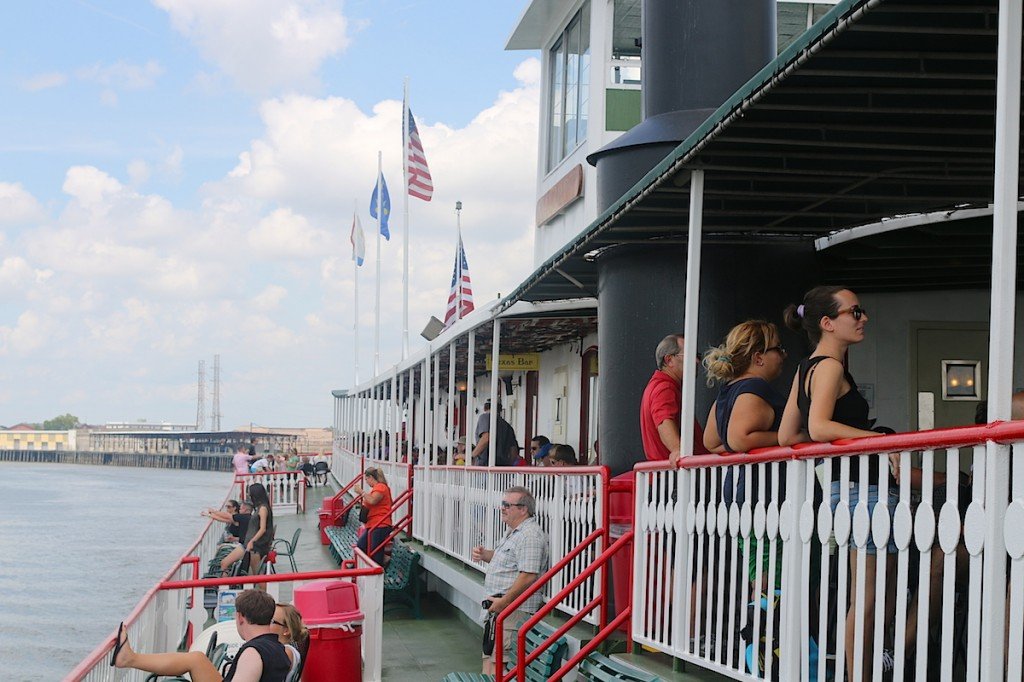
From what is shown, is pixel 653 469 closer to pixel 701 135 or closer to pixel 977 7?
pixel 701 135

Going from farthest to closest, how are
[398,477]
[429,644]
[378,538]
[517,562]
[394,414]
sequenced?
[394,414] < [398,477] < [378,538] < [429,644] < [517,562]

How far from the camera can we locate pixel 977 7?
4441mm

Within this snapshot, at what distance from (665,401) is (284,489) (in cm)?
2545

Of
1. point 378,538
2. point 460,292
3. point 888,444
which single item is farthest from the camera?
point 460,292

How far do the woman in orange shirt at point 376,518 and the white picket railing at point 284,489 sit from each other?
14652mm

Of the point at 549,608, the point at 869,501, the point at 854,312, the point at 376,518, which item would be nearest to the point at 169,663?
the point at 549,608

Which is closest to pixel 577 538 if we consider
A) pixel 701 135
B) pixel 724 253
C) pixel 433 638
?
pixel 724 253

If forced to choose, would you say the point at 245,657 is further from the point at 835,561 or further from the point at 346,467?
the point at 346,467

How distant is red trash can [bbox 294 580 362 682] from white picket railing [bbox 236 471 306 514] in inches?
873

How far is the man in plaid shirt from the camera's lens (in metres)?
8.70

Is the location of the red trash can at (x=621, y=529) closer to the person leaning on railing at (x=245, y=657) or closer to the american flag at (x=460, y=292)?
the person leaning on railing at (x=245, y=657)

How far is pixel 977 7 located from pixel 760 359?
2126 mm

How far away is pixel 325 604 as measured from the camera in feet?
29.8

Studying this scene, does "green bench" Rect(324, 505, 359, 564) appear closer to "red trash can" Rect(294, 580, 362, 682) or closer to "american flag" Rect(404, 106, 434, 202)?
"american flag" Rect(404, 106, 434, 202)
